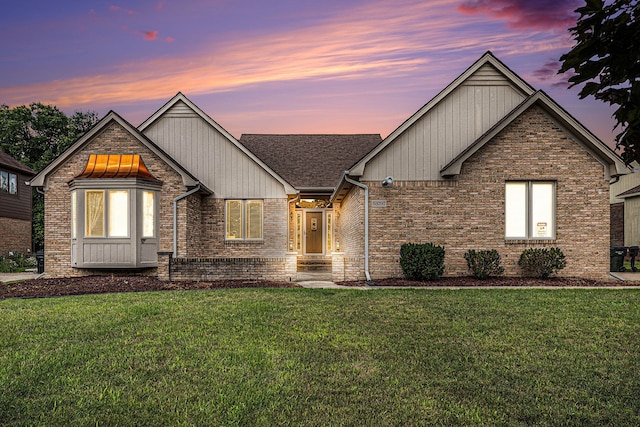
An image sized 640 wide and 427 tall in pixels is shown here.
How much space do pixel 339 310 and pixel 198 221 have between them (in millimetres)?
10537

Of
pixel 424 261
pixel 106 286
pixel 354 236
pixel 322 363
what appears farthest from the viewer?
pixel 354 236

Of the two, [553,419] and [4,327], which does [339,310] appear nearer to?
[553,419]

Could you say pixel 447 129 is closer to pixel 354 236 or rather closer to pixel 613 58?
pixel 354 236

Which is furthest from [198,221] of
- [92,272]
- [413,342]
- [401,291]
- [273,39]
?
[413,342]

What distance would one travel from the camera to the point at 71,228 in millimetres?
15906

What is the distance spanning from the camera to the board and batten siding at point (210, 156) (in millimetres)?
18156

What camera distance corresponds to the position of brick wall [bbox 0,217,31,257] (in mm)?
28391

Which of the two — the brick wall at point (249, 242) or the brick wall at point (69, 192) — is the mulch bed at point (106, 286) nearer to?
the brick wall at point (69, 192)

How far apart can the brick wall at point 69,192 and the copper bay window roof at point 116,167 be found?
8.3 inches

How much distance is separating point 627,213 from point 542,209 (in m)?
20.2

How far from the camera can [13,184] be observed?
29875mm

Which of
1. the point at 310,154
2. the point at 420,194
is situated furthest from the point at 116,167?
the point at 420,194

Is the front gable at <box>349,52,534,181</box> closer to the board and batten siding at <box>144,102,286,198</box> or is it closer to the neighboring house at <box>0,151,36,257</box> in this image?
the board and batten siding at <box>144,102,286,198</box>

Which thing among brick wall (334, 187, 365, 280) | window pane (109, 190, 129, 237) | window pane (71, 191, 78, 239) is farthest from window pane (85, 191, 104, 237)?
brick wall (334, 187, 365, 280)
